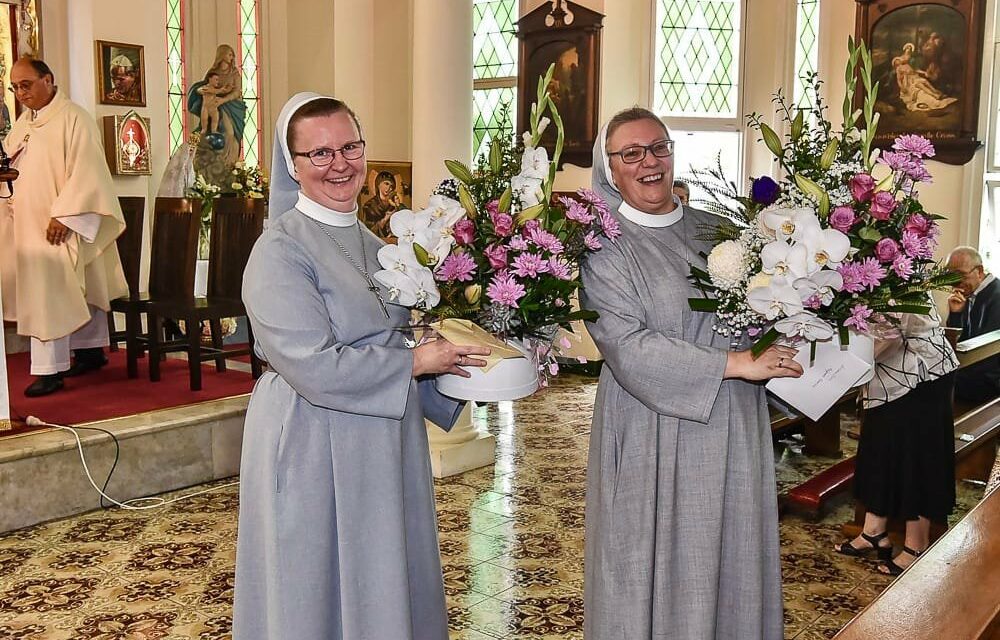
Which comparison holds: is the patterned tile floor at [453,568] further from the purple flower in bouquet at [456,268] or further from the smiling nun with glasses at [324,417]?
the purple flower in bouquet at [456,268]

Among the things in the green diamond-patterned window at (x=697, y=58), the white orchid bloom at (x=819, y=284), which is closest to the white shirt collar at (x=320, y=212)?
the white orchid bloom at (x=819, y=284)

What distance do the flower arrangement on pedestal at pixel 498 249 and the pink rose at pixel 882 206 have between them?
723 millimetres

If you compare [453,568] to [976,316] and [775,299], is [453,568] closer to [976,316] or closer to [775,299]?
[775,299]

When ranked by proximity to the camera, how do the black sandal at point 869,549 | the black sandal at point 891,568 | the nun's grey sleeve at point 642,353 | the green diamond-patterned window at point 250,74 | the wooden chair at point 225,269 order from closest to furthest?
the nun's grey sleeve at point 642,353 → the black sandal at point 891,568 → the black sandal at point 869,549 → the wooden chair at point 225,269 → the green diamond-patterned window at point 250,74

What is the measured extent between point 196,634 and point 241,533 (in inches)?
60.0

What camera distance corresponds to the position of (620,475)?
123 inches

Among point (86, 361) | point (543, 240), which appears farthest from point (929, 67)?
point (543, 240)

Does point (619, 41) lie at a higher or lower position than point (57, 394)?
higher

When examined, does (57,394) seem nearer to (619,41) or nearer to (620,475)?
(620,475)

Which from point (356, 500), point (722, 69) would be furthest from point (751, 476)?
point (722, 69)

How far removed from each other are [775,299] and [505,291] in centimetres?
67

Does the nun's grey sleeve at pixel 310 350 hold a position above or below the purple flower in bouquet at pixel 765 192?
below

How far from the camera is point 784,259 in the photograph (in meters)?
2.64

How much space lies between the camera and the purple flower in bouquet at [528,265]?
264 centimetres
